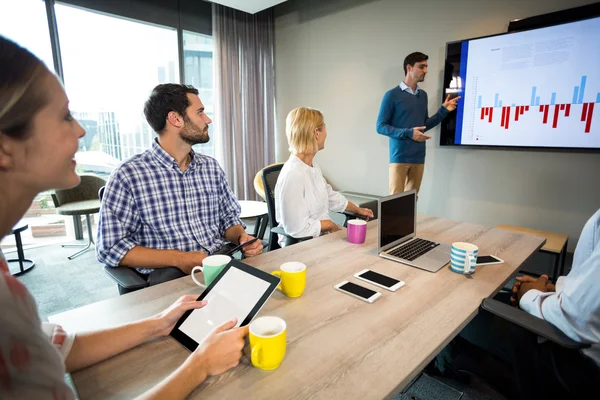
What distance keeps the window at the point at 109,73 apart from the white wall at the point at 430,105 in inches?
65.6

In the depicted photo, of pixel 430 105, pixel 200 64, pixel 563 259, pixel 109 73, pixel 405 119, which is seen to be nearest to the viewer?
pixel 563 259

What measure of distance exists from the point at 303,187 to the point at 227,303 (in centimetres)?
107

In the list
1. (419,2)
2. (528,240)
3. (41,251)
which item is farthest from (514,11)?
(41,251)

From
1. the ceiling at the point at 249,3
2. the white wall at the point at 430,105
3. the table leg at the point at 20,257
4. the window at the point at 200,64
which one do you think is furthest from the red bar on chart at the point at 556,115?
the table leg at the point at 20,257

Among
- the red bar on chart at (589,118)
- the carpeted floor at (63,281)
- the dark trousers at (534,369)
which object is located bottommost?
the carpeted floor at (63,281)

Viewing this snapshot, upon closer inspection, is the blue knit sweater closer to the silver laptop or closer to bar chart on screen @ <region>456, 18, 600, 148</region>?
bar chart on screen @ <region>456, 18, 600, 148</region>

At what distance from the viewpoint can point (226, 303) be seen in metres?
0.89

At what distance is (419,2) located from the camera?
130 inches

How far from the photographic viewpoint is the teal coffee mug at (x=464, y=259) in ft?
4.00

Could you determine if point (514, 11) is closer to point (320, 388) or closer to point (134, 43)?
point (320, 388)

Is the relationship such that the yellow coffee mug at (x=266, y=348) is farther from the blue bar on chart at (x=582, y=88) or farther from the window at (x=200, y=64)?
the window at (x=200, y=64)

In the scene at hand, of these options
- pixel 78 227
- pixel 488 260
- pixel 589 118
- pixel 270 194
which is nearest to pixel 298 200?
pixel 270 194

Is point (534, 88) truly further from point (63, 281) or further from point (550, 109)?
point (63, 281)

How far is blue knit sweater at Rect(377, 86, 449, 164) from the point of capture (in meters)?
3.13
